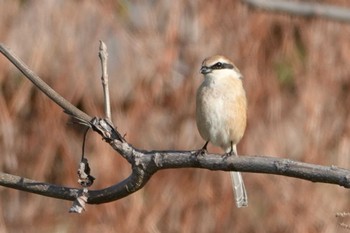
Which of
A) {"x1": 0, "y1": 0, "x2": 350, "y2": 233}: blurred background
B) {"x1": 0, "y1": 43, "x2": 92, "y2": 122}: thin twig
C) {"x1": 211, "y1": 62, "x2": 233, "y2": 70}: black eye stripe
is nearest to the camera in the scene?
{"x1": 0, "y1": 43, "x2": 92, "y2": 122}: thin twig

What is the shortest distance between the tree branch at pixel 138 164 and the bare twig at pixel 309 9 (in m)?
3.12

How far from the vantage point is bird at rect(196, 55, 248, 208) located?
10.7 ft

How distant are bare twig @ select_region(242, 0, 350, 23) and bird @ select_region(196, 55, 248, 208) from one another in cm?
195

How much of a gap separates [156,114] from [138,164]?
2.74 metres

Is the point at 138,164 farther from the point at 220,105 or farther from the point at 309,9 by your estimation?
the point at 309,9

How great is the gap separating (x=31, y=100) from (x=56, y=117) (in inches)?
8.5

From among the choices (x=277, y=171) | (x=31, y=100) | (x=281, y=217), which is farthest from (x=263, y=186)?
(x=277, y=171)

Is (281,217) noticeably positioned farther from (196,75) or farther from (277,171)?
(277,171)

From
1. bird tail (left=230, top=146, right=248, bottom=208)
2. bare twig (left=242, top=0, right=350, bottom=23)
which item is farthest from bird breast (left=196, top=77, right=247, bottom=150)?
bare twig (left=242, top=0, right=350, bottom=23)

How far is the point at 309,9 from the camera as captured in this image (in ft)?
17.5

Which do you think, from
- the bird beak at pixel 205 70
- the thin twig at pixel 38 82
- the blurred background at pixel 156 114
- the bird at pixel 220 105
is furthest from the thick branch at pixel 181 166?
the blurred background at pixel 156 114

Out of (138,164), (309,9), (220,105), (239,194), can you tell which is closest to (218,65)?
(220,105)

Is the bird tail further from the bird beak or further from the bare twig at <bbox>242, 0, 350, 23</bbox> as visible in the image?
the bare twig at <bbox>242, 0, 350, 23</bbox>

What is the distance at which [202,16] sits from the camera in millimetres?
5062
